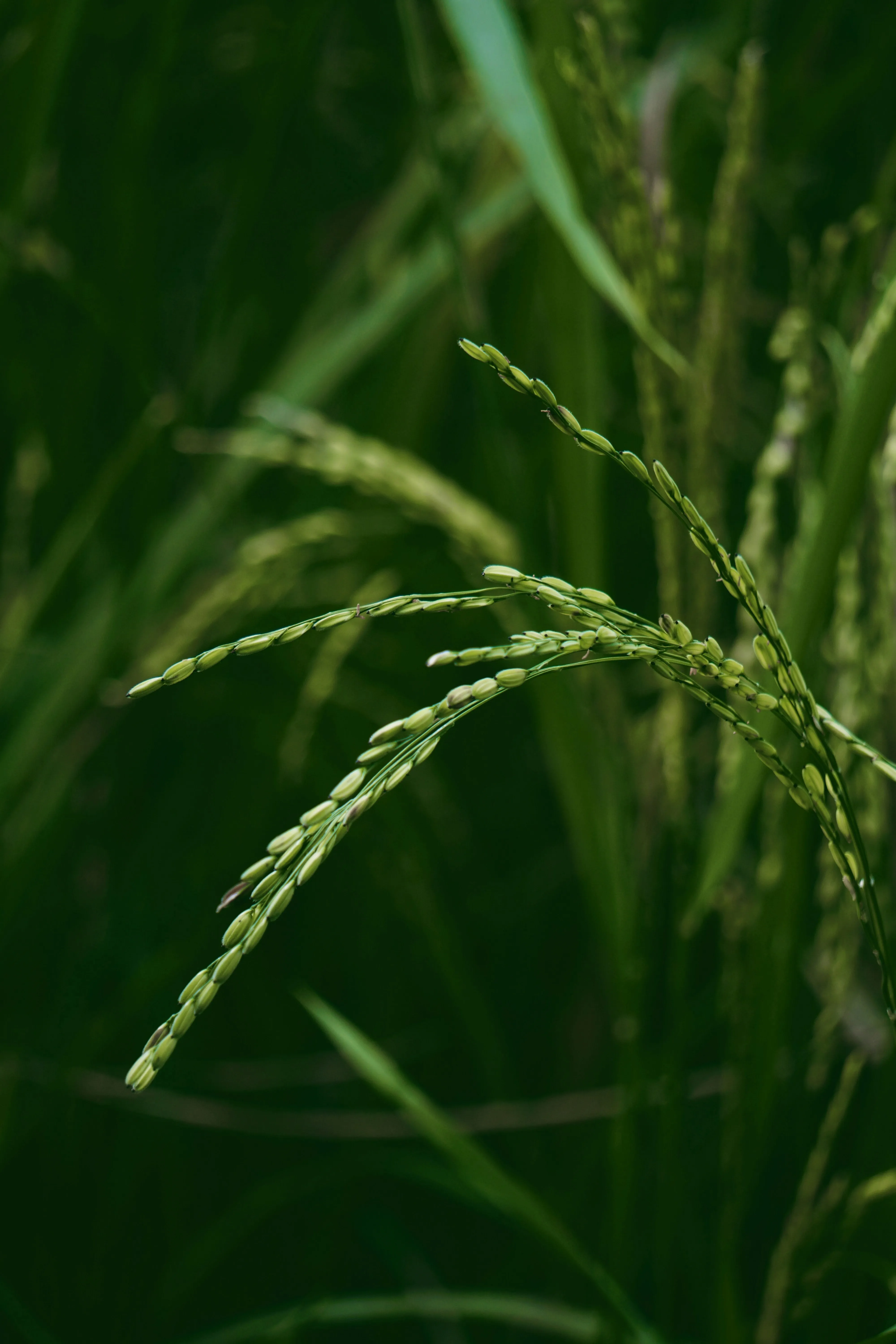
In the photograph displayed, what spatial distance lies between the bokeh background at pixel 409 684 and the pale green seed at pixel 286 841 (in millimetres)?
234

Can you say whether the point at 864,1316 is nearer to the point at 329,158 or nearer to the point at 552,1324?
the point at 552,1324

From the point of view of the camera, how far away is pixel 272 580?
575 mm

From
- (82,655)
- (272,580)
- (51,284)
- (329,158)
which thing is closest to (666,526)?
(272,580)

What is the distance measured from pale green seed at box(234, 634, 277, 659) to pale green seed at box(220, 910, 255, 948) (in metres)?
0.06

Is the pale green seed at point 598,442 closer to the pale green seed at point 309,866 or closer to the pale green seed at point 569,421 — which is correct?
the pale green seed at point 569,421

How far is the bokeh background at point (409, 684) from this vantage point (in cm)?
46

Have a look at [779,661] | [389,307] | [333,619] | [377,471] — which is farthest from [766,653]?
[389,307]

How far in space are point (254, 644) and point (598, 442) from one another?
0.31ft

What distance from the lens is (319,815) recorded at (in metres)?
0.22

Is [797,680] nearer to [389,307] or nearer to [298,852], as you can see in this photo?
[298,852]

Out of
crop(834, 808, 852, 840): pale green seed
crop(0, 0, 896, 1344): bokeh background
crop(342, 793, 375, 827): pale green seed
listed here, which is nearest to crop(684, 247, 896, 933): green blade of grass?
crop(0, 0, 896, 1344): bokeh background

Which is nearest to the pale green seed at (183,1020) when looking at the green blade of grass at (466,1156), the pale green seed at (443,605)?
the pale green seed at (443,605)

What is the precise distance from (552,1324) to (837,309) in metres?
0.58

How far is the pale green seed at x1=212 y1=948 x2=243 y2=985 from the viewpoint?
0.74ft
